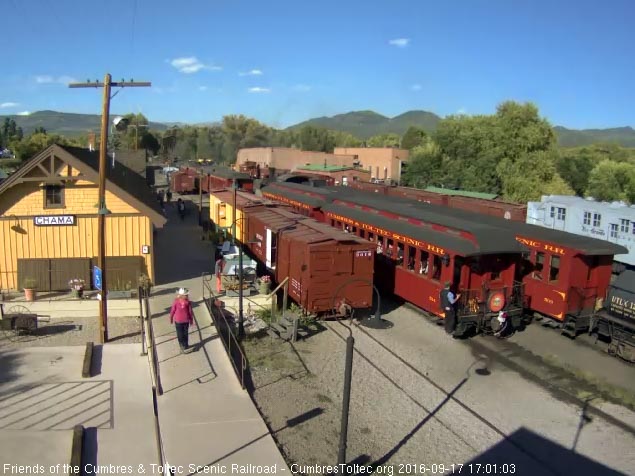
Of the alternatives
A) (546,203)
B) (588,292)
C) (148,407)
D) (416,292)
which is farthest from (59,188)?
(546,203)

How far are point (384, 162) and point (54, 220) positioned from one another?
6280cm

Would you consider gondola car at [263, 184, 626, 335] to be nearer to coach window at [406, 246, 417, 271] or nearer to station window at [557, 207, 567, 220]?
coach window at [406, 246, 417, 271]

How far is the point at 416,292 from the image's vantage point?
1756 cm

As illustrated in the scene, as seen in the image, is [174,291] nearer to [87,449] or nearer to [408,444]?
[87,449]

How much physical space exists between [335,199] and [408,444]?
17.5 meters

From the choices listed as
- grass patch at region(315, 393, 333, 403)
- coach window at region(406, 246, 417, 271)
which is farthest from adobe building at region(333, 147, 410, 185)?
grass patch at region(315, 393, 333, 403)

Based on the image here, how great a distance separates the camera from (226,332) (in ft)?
53.9

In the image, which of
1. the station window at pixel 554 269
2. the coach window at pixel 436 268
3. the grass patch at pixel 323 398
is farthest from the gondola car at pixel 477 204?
the grass patch at pixel 323 398

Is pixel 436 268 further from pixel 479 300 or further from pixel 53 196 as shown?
pixel 53 196

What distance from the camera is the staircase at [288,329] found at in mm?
15586

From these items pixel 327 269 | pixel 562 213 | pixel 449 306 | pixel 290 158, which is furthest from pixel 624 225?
pixel 290 158

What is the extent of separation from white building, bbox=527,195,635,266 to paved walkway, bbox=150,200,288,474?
20.4m

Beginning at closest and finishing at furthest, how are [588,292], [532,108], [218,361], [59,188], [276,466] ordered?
[276,466]
[218,361]
[588,292]
[59,188]
[532,108]

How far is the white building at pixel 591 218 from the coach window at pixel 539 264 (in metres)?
Answer: 10.2
